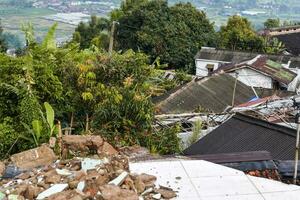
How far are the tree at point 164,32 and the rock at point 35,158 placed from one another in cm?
2329

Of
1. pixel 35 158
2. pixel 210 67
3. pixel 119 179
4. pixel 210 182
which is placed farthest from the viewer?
pixel 210 67

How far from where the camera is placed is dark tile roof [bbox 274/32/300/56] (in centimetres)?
3591

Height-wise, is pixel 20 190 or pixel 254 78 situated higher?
pixel 20 190

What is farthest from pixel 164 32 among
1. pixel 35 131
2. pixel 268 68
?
pixel 35 131

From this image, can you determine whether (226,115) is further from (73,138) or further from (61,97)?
(73,138)

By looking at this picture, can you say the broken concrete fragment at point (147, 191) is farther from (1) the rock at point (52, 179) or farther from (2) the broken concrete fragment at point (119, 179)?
(1) the rock at point (52, 179)

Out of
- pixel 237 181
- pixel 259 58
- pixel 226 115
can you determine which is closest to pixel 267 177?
pixel 237 181

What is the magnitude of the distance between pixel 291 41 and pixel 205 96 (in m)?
20.7

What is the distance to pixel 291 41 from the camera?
37.7 meters

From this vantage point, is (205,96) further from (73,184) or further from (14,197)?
(14,197)

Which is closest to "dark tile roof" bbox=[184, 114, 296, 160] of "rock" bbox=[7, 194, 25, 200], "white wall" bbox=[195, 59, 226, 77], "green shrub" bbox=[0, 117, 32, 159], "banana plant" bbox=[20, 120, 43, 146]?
"banana plant" bbox=[20, 120, 43, 146]

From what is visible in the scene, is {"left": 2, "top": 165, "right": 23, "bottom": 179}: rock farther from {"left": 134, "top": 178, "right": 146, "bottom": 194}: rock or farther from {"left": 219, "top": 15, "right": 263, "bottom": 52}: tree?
{"left": 219, "top": 15, "right": 263, "bottom": 52}: tree

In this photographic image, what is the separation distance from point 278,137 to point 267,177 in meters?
2.54

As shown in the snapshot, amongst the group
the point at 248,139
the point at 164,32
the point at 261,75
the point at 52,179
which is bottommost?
the point at 261,75
